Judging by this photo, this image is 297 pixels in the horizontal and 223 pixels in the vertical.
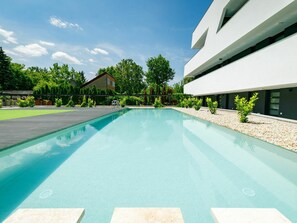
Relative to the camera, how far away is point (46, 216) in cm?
226

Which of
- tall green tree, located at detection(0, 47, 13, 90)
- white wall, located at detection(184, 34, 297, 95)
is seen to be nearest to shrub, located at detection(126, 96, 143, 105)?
white wall, located at detection(184, 34, 297, 95)

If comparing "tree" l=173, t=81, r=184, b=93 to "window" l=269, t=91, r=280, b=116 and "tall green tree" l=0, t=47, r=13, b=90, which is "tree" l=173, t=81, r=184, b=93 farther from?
"tall green tree" l=0, t=47, r=13, b=90

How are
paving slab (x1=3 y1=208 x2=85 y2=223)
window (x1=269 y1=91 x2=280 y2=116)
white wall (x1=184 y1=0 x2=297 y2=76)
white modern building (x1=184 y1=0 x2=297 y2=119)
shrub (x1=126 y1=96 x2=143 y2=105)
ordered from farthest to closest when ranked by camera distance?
shrub (x1=126 y1=96 x2=143 y2=105)
window (x1=269 y1=91 x2=280 y2=116)
white wall (x1=184 y1=0 x2=297 y2=76)
white modern building (x1=184 y1=0 x2=297 y2=119)
paving slab (x1=3 y1=208 x2=85 y2=223)

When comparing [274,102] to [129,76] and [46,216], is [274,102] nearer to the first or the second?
[46,216]

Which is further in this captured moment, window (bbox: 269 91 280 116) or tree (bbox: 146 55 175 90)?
tree (bbox: 146 55 175 90)

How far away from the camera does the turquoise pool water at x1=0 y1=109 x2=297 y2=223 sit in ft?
10.7

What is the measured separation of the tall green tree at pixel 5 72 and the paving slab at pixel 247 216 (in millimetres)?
62949

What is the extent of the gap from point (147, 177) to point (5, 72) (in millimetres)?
61803

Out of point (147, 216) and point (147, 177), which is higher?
point (147, 216)

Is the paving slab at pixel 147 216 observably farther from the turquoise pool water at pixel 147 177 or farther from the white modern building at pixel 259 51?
the white modern building at pixel 259 51

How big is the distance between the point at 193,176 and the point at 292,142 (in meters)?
4.67

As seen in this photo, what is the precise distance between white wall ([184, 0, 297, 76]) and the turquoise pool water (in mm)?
8868

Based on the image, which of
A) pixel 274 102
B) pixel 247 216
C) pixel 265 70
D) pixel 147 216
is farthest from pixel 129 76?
pixel 247 216

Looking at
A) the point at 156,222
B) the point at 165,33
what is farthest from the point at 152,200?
the point at 165,33
